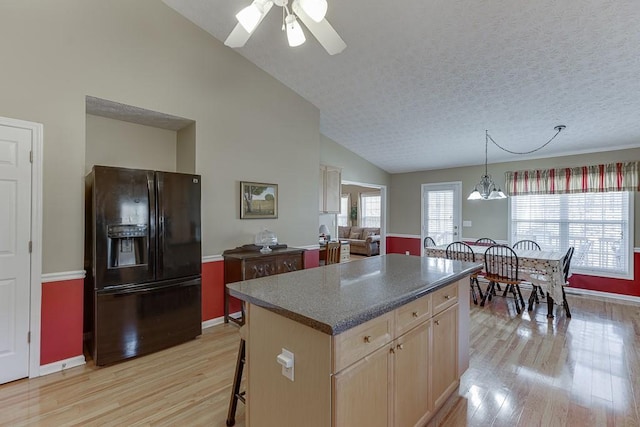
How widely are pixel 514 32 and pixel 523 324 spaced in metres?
3.15

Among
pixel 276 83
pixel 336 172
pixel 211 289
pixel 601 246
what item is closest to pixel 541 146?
pixel 601 246

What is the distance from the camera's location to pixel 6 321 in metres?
2.39

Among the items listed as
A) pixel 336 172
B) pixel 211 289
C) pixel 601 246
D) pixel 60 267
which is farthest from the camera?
pixel 336 172

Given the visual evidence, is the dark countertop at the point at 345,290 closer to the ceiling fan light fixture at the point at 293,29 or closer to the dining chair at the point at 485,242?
the ceiling fan light fixture at the point at 293,29

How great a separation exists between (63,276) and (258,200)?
209 centimetres

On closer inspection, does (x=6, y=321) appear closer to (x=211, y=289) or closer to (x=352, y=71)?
(x=211, y=289)

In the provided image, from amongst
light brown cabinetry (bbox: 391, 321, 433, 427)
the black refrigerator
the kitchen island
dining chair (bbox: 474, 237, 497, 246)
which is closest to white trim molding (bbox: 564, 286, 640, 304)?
dining chair (bbox: 474, 237, 497, 246)

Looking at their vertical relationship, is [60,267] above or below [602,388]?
above

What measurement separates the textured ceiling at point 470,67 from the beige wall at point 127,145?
4.51 ft

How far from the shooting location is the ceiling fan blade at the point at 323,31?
198 centimetres

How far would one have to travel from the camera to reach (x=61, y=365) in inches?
103

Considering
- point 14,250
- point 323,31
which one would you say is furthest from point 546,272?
point 14,250

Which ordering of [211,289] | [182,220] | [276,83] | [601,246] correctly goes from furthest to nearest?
[601,246] < [276,83] < [211,289] < [182,220]

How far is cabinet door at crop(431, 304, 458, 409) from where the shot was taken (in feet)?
6.22
